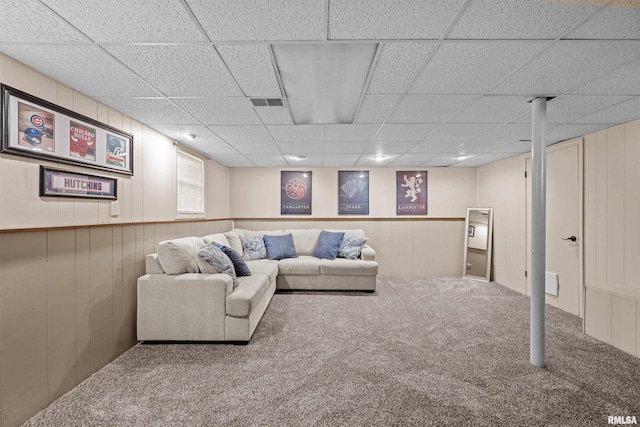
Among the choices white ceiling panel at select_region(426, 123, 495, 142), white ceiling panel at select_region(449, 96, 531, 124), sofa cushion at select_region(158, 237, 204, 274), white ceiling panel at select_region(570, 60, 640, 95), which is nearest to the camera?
white ceiling panel at select_region(570, 60, 640, 95)

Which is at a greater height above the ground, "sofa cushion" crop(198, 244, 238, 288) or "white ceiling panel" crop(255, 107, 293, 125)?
"white ceiling panel" crop(255, 107, 293, 125)

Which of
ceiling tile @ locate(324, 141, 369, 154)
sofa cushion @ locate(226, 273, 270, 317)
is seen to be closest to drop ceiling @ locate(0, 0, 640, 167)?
ceiling tile @ locate(324, 141, 369, 154)

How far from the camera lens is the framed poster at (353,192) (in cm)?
589

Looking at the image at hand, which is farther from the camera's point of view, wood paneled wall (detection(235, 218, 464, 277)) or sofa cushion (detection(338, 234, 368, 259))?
wood paneled wall (detection(235, 218, 464, 277))

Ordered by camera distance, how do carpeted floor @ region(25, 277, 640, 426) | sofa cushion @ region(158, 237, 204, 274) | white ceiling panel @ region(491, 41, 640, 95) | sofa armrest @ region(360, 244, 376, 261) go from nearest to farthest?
white ceiling panel @ region(491, 41, 640, 95), carpeted floor @ region(25, 277, 640, 426), sofa cushion @ region(158, 237, 204, 274), sofa armrest @ region(360, 244, 376, 261)

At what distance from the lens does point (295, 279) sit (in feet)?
14.8

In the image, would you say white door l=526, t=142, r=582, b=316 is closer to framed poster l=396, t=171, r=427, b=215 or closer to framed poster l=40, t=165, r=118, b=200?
framed poster l=396, t=171, r=427, b=215

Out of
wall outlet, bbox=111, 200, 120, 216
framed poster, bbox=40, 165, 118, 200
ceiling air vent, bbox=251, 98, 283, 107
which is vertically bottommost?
wall outlet, bbox=111, 200, 120, 216

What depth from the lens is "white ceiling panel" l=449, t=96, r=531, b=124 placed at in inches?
95.1

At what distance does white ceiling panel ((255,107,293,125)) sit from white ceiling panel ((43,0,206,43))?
42.9 inches

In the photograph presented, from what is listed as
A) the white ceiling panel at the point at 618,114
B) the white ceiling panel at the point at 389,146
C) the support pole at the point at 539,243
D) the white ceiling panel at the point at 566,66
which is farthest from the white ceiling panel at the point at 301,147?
the white ceiling panel at the point at 618,114

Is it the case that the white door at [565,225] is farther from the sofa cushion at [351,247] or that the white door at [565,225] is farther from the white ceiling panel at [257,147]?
the white ceiling panel at [257,147]

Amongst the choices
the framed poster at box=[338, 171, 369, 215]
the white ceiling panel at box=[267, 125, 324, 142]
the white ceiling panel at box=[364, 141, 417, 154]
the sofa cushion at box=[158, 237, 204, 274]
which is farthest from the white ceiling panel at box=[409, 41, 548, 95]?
the framed poster at box=[338, 171, 369, 215]

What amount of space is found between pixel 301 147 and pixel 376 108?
1.75 m
